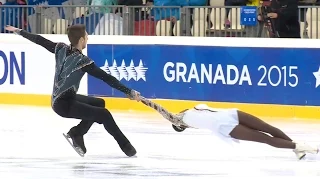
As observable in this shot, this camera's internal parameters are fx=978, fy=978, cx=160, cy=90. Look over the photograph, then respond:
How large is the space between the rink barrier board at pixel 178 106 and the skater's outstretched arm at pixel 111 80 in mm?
5143

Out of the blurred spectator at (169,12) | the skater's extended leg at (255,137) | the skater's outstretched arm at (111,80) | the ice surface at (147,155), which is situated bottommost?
the ice surface at (147,155)

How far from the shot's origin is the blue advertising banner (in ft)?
49.0

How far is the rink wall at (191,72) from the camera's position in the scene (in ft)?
49.0

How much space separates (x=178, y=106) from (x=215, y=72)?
0.82 meters

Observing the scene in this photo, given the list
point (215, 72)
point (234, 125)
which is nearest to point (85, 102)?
point (234, 125)

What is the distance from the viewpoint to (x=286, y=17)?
1516cm

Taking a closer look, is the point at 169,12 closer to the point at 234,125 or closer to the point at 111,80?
the point at 111,80

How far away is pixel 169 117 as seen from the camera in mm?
10164

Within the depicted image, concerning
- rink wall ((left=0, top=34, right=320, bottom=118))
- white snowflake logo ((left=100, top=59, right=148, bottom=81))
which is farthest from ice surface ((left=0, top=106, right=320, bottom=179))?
white snowflake logo ((left=100, top=59, right=148, bottom=81))

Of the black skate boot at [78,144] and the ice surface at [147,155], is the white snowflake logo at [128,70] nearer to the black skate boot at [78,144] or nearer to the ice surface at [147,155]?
the ice surface at [147,155]

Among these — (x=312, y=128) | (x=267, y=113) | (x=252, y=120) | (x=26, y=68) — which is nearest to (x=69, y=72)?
(x=252, y=120)

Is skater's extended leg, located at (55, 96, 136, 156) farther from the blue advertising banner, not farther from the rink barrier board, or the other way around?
the blue advertising banner

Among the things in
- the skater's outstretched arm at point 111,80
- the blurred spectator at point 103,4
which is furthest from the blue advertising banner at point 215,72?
the skater's outstretched arm at point 111,80

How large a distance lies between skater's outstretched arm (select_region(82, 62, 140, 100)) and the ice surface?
2.43 ft
